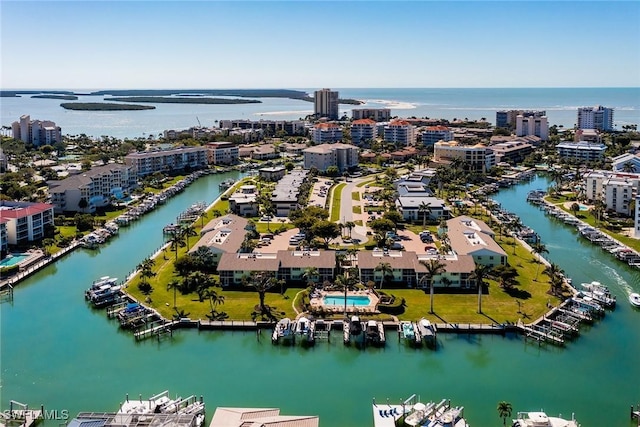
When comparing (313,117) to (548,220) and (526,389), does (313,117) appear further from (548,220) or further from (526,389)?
(526,389)

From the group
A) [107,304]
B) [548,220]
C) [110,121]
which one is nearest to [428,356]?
[107,304]

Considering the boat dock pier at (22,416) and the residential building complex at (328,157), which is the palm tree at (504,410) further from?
the residential building complex at (328,157)

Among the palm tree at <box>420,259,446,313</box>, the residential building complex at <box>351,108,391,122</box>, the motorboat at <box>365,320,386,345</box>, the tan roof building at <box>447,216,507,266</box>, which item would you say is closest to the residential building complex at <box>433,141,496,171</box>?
the tan roof building at <box>447,216,507,266</box>

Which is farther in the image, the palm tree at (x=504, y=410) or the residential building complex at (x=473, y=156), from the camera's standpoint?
the residential building complex at (x=473, y=156)

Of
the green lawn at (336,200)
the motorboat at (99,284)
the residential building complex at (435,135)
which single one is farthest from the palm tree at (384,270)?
the residential building complex at (435,135)

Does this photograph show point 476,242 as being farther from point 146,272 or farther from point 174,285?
point 146,272
